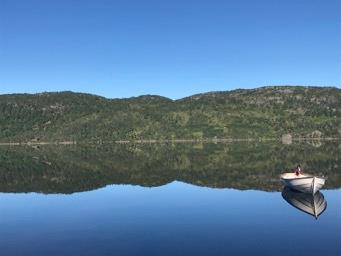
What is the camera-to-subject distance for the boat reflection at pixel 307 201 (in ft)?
209

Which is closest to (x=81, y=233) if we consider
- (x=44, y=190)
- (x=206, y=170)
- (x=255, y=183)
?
(x=44, y=190)

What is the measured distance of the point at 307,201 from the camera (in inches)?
2778

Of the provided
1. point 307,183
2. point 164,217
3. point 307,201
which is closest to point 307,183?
point 307,183

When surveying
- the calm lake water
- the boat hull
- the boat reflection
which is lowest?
the calm lake water

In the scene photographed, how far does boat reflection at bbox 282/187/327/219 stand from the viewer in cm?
6366

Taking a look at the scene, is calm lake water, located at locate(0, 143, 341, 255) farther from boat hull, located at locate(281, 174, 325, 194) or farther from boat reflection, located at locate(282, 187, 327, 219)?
boat hull, located at locate(281, 174, 325, 194)

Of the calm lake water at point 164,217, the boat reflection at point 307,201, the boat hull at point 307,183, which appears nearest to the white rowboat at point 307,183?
the boat hull at point 307,183

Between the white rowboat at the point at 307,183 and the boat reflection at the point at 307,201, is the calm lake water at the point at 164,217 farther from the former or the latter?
the white rowboat at the point at 307,183

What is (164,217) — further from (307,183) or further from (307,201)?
(307,183)

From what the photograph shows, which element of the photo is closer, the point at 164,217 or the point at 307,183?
the point at 164,217

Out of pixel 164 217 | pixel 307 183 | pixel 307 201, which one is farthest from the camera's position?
pixel 307 183

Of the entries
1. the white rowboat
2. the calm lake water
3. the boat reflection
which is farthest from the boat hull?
the calm lake water

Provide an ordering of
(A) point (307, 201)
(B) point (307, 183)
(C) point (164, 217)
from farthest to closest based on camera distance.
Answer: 1. (B) point (307, 183)
2. (A) point (307, 201)
3. (C) point (164, 217)

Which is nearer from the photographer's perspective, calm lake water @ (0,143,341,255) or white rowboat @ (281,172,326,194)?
calm lake water @ (0,143,341,255)
